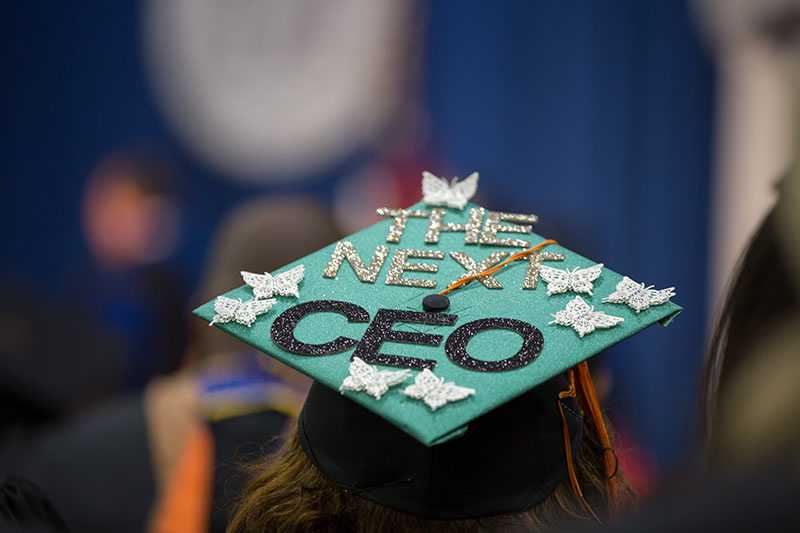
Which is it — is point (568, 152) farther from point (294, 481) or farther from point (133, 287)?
point (294, 481)

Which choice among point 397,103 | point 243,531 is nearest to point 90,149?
point 397,103

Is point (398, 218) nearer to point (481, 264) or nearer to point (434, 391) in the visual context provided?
point (481, 264)

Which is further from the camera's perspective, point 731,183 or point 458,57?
point 458,57

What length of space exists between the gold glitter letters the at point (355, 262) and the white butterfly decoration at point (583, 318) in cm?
30

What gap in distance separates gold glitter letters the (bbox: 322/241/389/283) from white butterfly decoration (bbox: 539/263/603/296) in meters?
0.27

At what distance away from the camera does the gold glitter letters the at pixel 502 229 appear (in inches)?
50.6

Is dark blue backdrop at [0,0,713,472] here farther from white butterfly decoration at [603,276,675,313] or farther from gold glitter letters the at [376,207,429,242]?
white butterfly decoration at [603,276,675,313]

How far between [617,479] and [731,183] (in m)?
2.62

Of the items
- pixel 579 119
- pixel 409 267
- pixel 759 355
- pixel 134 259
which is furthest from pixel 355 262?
pixel 134 259

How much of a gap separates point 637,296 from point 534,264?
0.59 ft

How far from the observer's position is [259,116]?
4.10m

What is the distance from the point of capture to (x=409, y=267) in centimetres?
125

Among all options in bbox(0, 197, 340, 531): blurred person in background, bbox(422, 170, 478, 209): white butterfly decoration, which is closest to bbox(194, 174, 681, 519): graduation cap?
bbox(422, 170, 478, 209): white butterfly decoration

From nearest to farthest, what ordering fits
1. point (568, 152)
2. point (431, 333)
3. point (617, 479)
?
point (431, 333) → point (617, 479) → point (568, 152)
